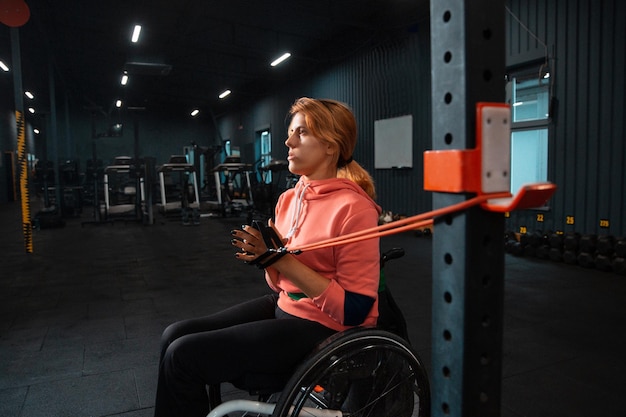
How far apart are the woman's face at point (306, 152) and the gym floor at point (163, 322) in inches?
47.6

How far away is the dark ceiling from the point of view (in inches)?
289

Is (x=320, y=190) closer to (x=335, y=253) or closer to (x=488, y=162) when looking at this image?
(x=335, y=253)

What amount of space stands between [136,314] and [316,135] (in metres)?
2.36

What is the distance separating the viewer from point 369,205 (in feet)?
3.72

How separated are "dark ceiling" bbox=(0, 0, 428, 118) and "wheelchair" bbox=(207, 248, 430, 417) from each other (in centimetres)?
663

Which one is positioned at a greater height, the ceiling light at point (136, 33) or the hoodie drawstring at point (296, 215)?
the ceiling light at point (136, 33)

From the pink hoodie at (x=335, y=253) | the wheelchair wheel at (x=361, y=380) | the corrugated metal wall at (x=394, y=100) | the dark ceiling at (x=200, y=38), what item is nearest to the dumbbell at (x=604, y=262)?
the corrugated metal wall at (x=394, y=100)

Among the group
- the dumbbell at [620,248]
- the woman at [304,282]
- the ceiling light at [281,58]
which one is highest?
the ceiling light at [281,58]

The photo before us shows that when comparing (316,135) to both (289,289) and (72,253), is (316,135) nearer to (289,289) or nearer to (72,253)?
(289,289)

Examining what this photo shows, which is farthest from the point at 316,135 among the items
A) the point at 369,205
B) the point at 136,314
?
the point at 136,314

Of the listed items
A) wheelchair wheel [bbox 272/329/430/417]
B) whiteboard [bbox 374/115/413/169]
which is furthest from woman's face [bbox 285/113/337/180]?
whiteboard [bbox 374/115/413/169]

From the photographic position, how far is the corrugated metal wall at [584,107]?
427 centimetres

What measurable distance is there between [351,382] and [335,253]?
11.7 inches

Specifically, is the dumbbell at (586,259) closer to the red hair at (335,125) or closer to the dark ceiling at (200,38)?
the red hair at (335,125)
